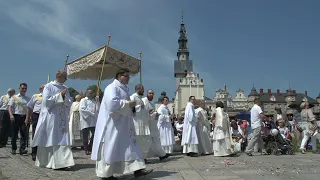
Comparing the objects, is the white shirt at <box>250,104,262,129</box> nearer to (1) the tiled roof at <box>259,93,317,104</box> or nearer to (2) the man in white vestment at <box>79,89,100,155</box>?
(2) the man in white vestment at <box>79,89,100,155</box>

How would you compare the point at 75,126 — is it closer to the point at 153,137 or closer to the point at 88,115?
the point at 88,115

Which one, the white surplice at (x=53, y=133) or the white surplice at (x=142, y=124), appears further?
the white surplice at (x=142, y=124)

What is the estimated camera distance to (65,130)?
702 centimetres

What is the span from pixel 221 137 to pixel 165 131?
182 cm

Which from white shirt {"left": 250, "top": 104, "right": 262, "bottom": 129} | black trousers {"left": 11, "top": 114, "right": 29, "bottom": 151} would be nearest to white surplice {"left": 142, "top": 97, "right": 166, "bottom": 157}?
white shirt {"left": 250, "top": 104, "right": 262, "bottom": 129}

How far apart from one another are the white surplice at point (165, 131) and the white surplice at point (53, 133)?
13.7ft

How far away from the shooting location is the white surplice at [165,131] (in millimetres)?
10625

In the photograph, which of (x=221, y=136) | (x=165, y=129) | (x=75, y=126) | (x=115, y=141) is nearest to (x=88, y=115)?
(x=75, y=126)

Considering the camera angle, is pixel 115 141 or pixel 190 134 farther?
pixel 190 134

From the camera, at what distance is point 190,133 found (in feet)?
34.1

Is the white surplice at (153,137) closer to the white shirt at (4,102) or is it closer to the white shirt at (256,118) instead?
the white shirt at (256,118)

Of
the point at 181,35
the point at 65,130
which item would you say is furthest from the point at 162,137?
the point at 181,35

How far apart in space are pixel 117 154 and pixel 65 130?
6.80 feet

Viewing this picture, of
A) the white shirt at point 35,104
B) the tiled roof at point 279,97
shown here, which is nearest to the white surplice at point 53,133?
the white shirt at point 35,104
